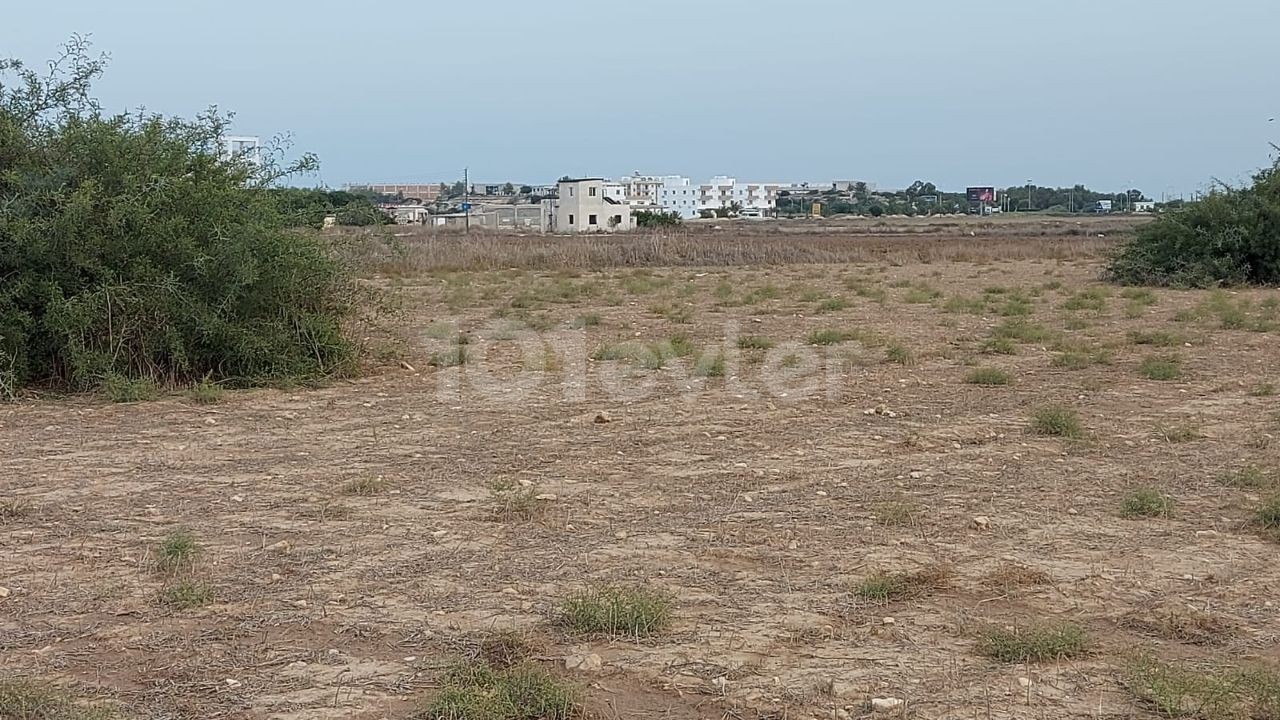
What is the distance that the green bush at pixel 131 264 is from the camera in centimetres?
1022

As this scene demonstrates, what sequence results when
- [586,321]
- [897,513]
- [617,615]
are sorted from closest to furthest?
[617,615]
[897,513]
[586,321]

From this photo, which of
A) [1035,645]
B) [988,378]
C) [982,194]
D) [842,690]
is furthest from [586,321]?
[982,194]

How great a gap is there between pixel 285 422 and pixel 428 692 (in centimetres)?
561

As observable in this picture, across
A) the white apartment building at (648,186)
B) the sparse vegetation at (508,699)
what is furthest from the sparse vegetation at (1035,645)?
the white apartment building at (648,186)

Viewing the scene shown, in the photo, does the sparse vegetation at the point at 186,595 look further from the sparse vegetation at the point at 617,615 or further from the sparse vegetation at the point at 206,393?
the sparse vegetation at the point at 206,393

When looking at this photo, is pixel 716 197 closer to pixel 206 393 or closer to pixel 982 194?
pixel 982 194

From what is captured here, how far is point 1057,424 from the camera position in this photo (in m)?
8.30

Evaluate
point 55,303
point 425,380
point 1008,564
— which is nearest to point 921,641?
point 1008,564

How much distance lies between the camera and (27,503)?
6320 millimetres

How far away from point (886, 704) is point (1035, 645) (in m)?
0.71

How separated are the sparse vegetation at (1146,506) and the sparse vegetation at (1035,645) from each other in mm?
2085

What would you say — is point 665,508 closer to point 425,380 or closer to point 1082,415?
point 1082,415

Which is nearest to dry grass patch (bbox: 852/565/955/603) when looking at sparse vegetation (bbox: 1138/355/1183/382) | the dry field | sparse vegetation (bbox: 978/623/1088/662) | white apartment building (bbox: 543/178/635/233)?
the dry field

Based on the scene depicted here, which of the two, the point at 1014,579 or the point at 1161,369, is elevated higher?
the point at 1161,369
